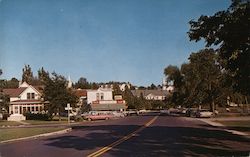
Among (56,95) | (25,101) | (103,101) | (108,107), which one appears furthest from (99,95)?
(56,95)

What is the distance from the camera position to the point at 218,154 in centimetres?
1802

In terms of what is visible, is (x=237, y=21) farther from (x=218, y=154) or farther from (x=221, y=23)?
(x=218, y=154)

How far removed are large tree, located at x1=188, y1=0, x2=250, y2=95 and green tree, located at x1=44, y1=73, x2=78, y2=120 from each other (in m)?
47.1

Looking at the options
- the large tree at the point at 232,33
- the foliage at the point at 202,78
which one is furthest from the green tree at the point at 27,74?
the large tree at the point at 232,33

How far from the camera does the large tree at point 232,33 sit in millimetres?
22578

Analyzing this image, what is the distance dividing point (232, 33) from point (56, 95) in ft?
164

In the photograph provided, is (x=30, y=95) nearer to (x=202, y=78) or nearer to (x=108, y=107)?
(x=108, y=107)

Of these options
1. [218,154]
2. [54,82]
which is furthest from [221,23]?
[54,82]

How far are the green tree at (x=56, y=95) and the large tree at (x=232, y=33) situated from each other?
4713 cm

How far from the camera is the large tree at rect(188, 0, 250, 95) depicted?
22.6 m

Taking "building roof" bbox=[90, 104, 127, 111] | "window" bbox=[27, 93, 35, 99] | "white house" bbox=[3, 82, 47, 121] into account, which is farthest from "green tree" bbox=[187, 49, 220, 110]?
"building roof" bbox=[90, 104, 127, 111]

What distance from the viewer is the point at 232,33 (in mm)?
22906

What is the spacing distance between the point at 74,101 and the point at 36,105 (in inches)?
1025

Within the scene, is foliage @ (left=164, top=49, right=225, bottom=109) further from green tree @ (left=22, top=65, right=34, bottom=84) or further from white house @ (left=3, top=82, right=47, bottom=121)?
green tree @ (left=22, top=65, right=34, bottom=84)
